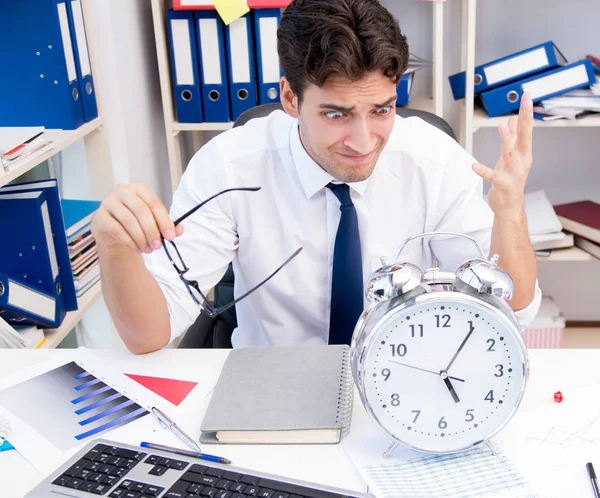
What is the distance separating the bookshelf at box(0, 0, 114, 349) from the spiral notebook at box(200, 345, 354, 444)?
74cm

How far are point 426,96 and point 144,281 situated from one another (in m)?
1.48

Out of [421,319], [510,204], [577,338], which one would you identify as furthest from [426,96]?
[421,319]

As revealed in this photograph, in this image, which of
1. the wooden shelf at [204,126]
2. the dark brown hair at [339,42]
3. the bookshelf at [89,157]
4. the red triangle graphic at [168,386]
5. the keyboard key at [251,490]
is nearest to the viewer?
the keyboard key at [251,490]

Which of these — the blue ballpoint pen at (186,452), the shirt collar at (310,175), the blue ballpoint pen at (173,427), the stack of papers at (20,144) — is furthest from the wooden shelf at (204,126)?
the blue ballpoint pen at (186,452)

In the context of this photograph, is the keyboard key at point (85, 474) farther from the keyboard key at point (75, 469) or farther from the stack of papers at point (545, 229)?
the stack of papers at point (545, 229)

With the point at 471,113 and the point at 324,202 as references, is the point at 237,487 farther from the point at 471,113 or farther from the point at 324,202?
the point at 471,113

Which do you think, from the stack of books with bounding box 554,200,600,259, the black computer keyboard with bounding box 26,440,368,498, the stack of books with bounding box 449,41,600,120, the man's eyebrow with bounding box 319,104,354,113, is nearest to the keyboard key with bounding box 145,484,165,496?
the black computer keyboard with bounding box 26,440,368,498

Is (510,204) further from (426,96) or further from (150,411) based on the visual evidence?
(426,96)

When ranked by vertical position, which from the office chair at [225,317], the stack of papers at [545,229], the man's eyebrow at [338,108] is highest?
the man's eyebrow at [338,108]

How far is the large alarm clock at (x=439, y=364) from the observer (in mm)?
887

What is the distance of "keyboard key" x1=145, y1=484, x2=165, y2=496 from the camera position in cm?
83

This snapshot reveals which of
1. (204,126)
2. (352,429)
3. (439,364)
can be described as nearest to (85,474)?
(352,429)

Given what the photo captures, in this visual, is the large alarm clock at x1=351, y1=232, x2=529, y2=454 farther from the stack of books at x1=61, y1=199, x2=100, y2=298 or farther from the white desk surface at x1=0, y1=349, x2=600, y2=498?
the stack of books at x1=61, y1=199, x2=100, y2=298

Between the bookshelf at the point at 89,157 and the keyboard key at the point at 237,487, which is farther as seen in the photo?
the bookshelf at the point at 89,157
